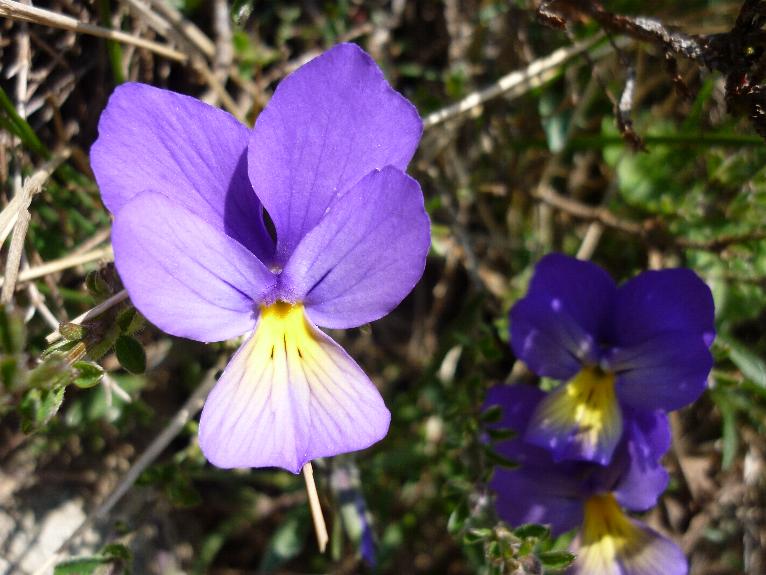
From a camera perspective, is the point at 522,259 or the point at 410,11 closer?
the point at 522,259

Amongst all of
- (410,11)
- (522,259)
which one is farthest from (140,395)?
(410,11)

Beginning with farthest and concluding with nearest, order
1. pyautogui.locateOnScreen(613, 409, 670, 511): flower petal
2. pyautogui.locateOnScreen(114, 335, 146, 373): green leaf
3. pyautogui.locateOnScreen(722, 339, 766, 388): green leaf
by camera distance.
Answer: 1. pyautogui.locateOnScreen(722, 339, 766, 388): green leaf
2. pyautogui.locateOnScreen(613, 409, 670, 511): flower petal
3. pyautogui.locateOnScreen(114, 335, 146, 373): green leaf

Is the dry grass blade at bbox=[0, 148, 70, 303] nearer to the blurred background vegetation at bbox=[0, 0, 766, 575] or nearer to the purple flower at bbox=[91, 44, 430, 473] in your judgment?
the blurred background vegetation at bbox=[0, 0, 766, 575]

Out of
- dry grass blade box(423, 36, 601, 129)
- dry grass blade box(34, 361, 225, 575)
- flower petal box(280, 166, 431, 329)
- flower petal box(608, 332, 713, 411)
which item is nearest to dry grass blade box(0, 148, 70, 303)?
dry grass blade box(34, 361, 225, 575)

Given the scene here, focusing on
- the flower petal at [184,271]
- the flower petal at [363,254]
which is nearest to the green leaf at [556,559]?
the flower petal at [363,254]

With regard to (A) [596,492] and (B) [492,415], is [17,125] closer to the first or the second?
(B) [492,415]

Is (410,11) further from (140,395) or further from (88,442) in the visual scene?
(88,442)
